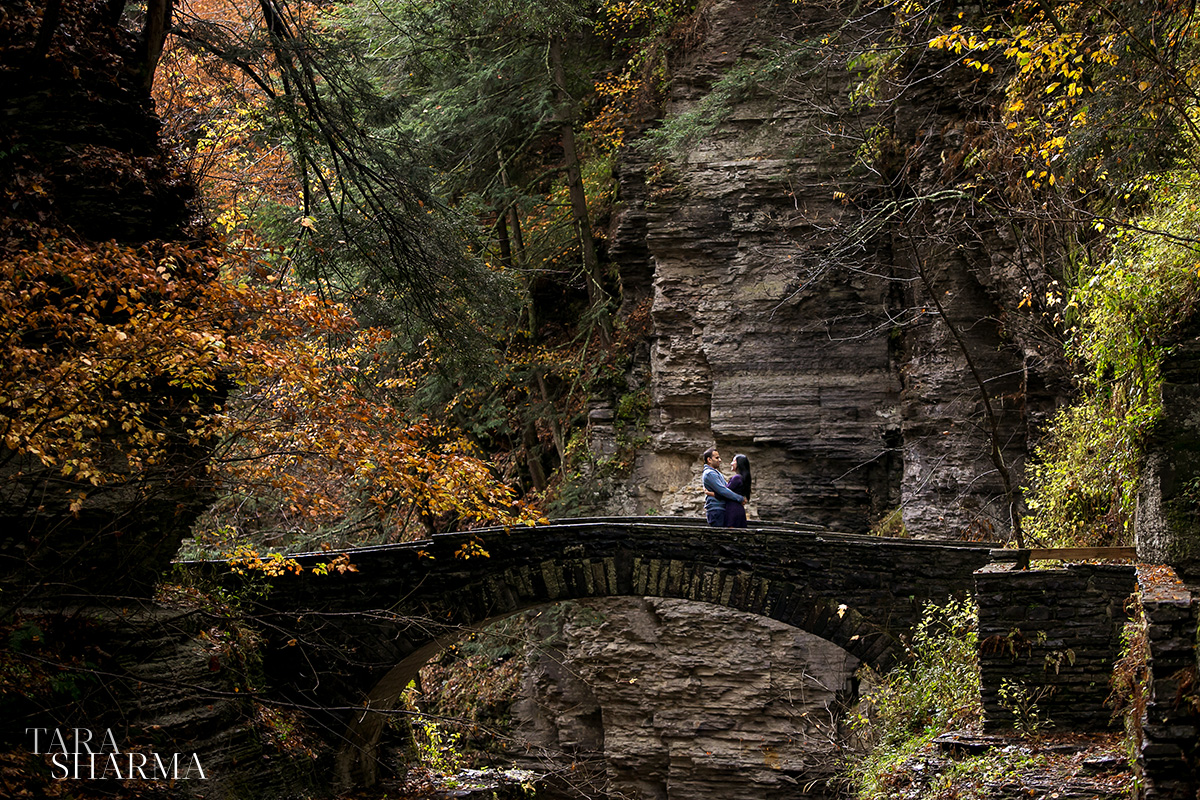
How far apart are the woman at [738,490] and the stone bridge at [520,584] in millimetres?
586

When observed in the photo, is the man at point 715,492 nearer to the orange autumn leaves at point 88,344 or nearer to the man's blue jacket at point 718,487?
the man's blue jacket at point 718,487

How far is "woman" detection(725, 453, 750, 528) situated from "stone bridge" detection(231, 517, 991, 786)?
1.92 ft

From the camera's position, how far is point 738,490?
12250mm

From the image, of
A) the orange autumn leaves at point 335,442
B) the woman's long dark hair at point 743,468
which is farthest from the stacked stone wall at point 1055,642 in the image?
the woman's long dark hair at point 743,468

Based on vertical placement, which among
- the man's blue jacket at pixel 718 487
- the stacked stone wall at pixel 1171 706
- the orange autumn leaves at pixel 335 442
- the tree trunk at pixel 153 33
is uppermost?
the tree trunk at pixel 153 33

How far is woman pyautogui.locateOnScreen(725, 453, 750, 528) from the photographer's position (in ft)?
38.1

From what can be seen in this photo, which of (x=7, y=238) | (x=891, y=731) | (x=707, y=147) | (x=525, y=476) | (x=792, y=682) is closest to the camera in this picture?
(x=7, y=238)

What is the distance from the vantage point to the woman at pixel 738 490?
1162 centimetres

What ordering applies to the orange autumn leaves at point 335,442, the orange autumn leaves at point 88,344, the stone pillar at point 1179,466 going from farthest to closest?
the orange autumn leaves at point 335,442
the stone pillar at point 1179,466
the orange autumn leaves at point 88,344

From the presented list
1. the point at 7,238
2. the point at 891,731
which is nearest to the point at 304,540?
the point at 7,238

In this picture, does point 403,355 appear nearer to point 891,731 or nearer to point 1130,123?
point 891,731

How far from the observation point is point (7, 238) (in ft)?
21.8

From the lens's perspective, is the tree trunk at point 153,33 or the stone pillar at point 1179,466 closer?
the stone pillar at point 1179,466

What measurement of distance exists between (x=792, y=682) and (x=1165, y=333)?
8.32 metres
